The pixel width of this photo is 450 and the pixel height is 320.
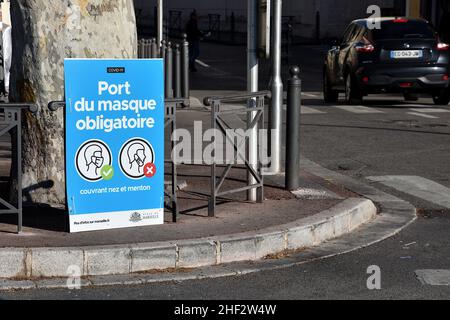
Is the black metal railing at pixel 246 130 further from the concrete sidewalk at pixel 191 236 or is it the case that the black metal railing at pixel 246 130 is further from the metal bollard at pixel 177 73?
the metal bollard at pixel 177 73

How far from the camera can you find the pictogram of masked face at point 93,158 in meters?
7.91

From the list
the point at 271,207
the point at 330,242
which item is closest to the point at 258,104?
the point at 271,207

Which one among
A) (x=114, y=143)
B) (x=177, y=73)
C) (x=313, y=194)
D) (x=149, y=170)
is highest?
(x=114, y=143)

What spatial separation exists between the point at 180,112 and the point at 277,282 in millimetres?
12087

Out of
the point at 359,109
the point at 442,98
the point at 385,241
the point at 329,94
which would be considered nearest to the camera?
the point at 385,241

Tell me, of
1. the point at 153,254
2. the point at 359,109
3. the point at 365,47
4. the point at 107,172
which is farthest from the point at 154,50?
the point at 153,254

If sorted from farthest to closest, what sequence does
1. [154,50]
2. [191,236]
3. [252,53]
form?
[154,50], [252,53], [191,236]

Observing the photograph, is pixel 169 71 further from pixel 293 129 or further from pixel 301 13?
pixel 301 13

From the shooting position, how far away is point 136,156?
8.15 metres

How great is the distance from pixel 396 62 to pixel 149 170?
11.9 meters

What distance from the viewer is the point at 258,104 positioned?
31.4 ft

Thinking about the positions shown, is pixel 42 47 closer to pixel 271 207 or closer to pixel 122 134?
pixel 122 134

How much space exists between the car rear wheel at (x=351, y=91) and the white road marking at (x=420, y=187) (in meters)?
8.45
